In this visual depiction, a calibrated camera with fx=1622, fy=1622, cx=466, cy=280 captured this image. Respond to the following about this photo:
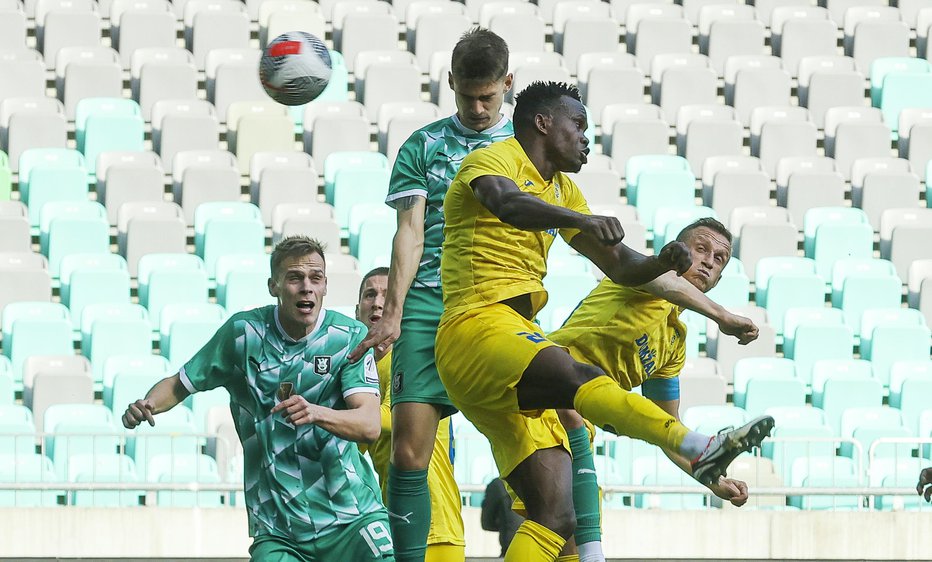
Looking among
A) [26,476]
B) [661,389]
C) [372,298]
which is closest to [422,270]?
[372,298]

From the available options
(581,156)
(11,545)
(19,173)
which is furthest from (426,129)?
(19,173)

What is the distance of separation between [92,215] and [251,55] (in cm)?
243

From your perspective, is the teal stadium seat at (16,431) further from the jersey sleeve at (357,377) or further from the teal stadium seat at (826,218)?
the teal stadium seat at (826,218)

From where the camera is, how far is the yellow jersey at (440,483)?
20.6ft

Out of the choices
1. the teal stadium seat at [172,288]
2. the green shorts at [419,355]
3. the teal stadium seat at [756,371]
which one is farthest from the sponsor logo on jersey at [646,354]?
the teal stadium seat at [172,288]

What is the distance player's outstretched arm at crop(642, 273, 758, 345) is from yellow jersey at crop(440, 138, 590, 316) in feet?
1.87

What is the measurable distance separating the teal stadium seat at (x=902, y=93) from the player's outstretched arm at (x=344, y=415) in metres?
10.7

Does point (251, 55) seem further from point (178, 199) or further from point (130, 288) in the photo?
point (130, 288)

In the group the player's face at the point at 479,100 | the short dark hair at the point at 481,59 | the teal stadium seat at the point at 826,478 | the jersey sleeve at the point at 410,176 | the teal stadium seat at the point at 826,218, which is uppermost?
the teal stadium seat at the point at 826,218

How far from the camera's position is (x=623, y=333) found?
6.03m

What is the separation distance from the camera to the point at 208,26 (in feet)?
48.2

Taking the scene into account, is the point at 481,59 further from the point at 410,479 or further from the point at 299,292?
the point at 410,479

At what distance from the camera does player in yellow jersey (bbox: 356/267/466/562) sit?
628cm

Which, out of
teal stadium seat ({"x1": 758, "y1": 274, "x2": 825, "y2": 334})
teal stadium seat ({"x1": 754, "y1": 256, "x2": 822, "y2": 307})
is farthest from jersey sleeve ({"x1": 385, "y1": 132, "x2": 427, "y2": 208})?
teal stadium seat ({"x1": 754, "y1": 256, "x2": 822, "y2": 307})
